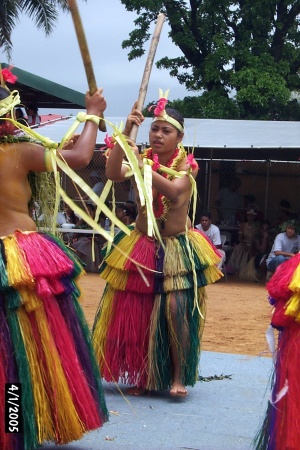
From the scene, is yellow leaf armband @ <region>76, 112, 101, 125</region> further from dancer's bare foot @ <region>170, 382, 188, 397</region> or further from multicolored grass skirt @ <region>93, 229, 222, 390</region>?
dancer's bare foot @ <region>170, 382, 188, 397</region>

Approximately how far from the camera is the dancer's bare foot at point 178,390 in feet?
15.4

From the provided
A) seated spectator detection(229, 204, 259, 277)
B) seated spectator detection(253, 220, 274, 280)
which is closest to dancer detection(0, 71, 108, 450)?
seated spectator detection(253, 220, 274, 280)

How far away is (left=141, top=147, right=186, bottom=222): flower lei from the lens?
472cm

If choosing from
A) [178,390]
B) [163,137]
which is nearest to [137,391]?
[178,390]

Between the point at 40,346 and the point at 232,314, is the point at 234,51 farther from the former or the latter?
the point at 40,346

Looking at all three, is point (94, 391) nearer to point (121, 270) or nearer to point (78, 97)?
point (121, 270)

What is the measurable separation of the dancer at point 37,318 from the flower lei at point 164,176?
1277 millimetres

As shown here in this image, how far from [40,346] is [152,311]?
155cm

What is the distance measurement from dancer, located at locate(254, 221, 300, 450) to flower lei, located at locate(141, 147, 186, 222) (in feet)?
→ 4.96

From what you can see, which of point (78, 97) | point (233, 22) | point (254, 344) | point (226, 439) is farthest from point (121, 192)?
point (226, 439)

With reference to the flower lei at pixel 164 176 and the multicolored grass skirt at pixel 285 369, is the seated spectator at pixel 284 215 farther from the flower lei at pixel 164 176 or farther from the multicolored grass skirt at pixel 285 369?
the multicolored grass skirt at pixel 285 369

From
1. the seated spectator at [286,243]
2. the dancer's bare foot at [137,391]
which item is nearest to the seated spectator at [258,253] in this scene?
the seated spectator at [286,243]

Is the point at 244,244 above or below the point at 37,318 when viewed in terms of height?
above

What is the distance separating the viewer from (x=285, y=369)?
3.17 m
